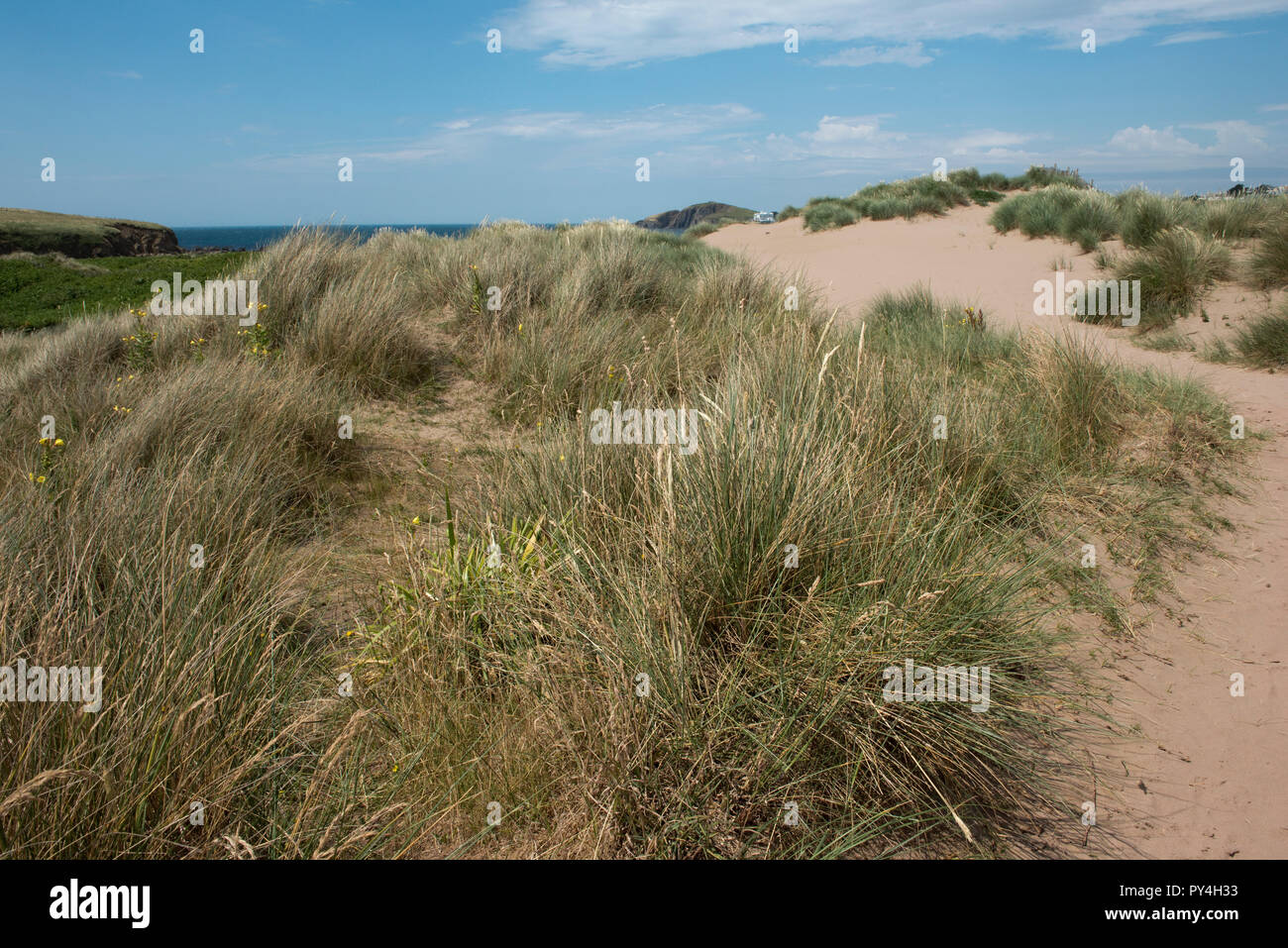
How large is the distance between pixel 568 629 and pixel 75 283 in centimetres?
1100

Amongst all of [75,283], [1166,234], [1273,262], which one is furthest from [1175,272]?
[75,283]

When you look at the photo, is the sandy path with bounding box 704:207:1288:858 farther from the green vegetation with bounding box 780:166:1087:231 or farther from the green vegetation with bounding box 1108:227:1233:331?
the green vegetation with bounding box 780:166:1087:231

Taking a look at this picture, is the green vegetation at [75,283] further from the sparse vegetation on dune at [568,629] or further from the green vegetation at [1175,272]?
the green vegetation at [1175,272]

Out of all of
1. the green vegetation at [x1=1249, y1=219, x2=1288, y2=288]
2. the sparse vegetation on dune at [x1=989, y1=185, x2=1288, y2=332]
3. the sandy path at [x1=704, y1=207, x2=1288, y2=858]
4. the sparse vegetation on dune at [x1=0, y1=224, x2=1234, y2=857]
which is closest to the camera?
the sparse vegetation on dune at [x1=0, y1=224, x2=1234, y2=857]

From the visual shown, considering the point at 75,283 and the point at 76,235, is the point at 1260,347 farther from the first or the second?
the point at 76,235

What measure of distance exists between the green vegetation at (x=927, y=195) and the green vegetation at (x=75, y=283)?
14692 millimetres

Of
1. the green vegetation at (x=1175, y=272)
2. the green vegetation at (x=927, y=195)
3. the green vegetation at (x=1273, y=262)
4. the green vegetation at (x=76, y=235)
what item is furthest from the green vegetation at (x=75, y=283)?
the green vegetation at (x=927, y=195)

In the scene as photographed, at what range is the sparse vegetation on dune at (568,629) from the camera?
1.96 meters

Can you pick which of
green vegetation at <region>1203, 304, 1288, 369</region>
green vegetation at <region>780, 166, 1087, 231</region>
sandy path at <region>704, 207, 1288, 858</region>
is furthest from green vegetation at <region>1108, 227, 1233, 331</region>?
green vegetation at <region>780, 166, 1087, 231</region>

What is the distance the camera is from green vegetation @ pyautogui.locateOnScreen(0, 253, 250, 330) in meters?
8.63

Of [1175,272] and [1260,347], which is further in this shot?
[1175,272]

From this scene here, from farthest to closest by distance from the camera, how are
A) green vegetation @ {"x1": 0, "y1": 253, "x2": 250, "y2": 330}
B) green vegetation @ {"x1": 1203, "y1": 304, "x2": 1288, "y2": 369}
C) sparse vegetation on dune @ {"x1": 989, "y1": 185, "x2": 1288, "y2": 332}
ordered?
green vegetation @ {"x1": 0, "y1": 253, "x2": 250, "y2": 330} → sparse vegetation on dune @ {"x1": 989, "y1": 185, "x2": 1288, "y2": 332} → green vegetation @ {"x1": 1203, "y1": 304, "x2": 1288, "y2": 369}

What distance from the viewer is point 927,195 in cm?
1903

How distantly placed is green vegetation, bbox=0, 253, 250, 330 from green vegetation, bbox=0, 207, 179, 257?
3364mm
